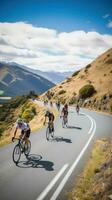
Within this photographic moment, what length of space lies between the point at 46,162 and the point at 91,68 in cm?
9227

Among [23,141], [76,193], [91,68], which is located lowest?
[76,193]

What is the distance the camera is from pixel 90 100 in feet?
200

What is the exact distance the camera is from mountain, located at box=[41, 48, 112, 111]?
5553 centimetres

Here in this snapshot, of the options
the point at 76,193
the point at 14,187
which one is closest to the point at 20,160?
the point at 14,187

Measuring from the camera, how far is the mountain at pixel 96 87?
5553 cm

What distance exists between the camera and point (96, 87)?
70812mm

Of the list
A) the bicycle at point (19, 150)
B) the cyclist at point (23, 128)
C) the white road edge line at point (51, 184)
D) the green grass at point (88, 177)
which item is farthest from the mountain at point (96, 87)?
the white road edge line at point (51, 184)

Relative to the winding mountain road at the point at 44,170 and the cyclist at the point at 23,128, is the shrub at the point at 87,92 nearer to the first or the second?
the winding mountain road at the point at 44,170

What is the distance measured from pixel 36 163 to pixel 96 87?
6124 cm

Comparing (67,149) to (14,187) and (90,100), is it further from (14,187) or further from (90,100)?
(90,100)

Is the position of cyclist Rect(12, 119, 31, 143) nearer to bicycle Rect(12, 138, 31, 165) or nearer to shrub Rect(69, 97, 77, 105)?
bicycle Rect(12, 138, 31, 165)

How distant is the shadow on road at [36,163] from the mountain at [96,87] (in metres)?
35.9

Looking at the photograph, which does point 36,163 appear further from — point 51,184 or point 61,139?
point 61,139

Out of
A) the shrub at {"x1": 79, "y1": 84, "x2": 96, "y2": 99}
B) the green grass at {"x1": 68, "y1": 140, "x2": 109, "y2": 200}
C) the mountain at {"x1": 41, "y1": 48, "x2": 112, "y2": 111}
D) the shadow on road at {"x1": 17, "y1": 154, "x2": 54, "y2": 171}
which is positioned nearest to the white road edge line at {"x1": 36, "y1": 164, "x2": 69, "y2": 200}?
the shadow on road at {"x1": 17, "y1": 154, "x2": 54, "y2": 171}
